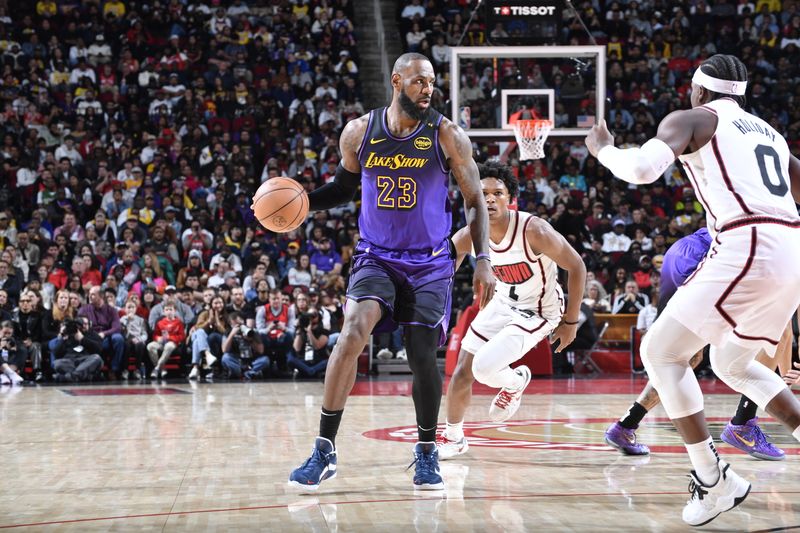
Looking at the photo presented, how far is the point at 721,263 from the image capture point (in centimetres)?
410

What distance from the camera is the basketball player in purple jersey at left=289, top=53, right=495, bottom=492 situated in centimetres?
506

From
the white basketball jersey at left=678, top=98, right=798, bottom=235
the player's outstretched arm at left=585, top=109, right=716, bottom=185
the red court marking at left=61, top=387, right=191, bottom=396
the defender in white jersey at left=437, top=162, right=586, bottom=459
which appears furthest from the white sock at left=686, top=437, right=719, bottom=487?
the red court marking at left=61, top=387, right=191, bottom=396

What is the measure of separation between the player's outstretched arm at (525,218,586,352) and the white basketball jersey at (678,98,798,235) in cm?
207

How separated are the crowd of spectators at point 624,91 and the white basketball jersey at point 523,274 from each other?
658cm

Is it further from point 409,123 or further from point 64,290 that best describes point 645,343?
point 64,290

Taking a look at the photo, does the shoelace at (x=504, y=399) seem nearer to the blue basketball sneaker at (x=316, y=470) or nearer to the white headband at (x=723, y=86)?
the blue basketball sneaker at (x=316, y=470)

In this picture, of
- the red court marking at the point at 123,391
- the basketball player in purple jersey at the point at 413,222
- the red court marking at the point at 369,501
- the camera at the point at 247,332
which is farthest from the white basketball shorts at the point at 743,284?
the camera at the point at 247,332

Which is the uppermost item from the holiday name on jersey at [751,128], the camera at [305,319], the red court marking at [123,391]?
the holiday name on jersey at [751,128]

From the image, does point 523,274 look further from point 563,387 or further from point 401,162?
point 563,387

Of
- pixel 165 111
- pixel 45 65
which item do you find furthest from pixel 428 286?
pixel 45 65

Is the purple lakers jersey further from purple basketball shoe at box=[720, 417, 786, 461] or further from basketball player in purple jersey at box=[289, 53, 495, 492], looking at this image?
purple basketball shoe at box=[720, 417, 786, 461]

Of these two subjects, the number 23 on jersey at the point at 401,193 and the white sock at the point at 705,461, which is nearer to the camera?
the white sock at the point at 705,461

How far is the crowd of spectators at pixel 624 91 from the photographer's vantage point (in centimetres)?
1312

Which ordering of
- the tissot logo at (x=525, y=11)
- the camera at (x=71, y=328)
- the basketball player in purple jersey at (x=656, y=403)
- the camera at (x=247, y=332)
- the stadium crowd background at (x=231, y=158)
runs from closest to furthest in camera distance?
the basketball player in purple jersey at (x=656, y=403), the tissot logo at (x=525, y=11), the camera at (x=71, y=328), the camera at (x=247, y=332), the stadium crowd background at (x=231, y=158)
